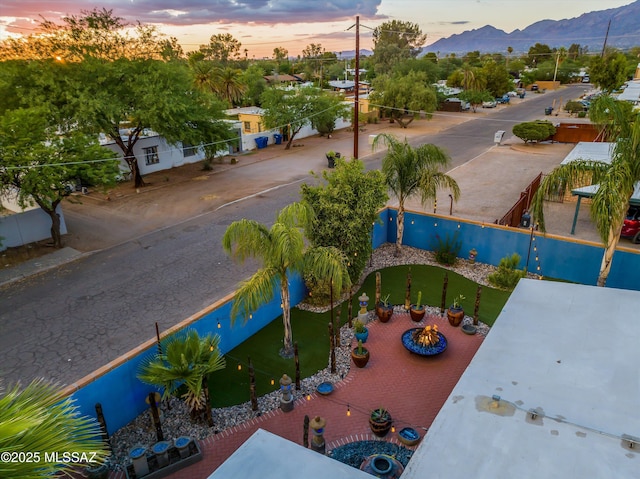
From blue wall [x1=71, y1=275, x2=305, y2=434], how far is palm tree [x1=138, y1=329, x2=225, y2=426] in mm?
298

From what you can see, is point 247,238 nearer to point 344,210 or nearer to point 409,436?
point 344,210

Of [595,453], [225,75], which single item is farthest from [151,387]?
[225,75]

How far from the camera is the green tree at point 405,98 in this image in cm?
4284

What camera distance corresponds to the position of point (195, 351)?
359 inches

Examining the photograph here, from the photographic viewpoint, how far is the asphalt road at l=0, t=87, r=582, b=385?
37.7 ft

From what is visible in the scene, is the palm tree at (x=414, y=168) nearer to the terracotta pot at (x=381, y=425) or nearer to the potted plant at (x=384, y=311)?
the potted plant at (x=384, y=311)

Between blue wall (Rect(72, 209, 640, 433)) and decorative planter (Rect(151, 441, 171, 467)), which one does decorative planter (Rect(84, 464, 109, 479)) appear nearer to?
decorative planter (Rect(151, 441, 171, 467))

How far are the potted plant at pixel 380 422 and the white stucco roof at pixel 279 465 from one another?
288 centimetres

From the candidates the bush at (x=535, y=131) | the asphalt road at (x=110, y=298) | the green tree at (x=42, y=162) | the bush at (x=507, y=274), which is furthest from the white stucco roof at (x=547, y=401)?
the bush at (x=535, y=131)

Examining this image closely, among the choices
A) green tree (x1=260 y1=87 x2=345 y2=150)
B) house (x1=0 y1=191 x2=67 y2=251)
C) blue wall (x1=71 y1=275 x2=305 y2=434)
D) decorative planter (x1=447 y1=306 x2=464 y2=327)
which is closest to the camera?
blue wall (x1=71 y1=275 x2=305 y2=434)

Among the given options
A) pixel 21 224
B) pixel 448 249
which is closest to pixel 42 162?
pixel 21 224

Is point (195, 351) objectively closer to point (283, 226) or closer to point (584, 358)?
point (283, 226)

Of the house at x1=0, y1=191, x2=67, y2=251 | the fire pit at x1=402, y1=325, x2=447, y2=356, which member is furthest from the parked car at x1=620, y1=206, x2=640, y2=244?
the house at x1=0, y1=191, x2=67, y2=251

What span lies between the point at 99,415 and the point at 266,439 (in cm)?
375
